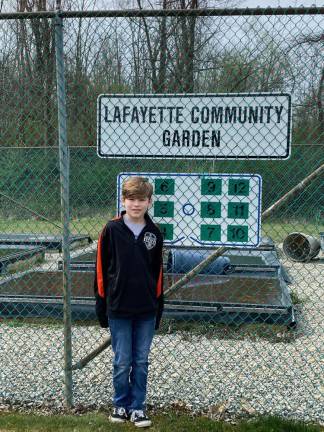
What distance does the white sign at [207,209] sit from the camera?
12.6 ft

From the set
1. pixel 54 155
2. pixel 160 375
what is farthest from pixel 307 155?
pixel 160 375

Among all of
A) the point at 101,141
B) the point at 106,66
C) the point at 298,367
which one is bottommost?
the point at 298,367

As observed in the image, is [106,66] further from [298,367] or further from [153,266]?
[298,367]

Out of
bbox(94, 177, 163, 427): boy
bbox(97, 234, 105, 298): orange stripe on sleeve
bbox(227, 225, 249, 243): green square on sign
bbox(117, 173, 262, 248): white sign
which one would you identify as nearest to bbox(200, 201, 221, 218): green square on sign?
bbox(117, 173, 262, 248): white sign

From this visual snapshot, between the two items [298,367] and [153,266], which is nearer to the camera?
[153,266]

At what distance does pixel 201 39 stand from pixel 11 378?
3.29 meters

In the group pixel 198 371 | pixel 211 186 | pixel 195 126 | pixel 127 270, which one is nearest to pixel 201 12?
pixel 195 126

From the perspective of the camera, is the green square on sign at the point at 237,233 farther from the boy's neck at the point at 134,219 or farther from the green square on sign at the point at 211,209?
the boy's neck at the point at 134,219

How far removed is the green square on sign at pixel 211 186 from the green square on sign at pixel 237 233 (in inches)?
10.7

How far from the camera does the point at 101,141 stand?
389 cm

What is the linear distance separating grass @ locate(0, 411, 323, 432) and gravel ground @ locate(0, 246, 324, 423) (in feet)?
0.60

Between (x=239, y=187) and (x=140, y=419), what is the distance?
1.76 metres

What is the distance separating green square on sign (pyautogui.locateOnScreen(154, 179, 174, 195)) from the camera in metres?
3.92

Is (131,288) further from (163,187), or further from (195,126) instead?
(195,126)
